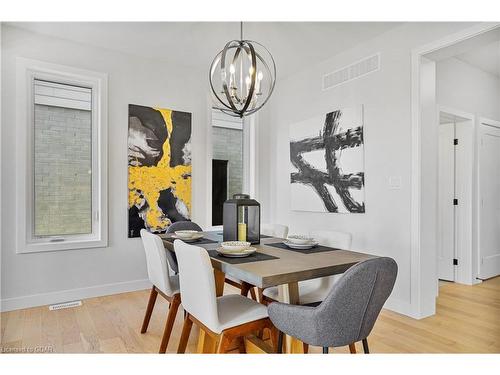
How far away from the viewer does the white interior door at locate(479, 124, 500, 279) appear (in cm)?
403

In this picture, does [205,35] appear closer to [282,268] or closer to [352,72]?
[352,72]

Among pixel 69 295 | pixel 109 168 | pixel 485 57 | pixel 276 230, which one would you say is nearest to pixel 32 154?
pixel 109 168

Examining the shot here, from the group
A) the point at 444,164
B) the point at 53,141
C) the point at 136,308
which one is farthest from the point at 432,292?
the point at 53,141

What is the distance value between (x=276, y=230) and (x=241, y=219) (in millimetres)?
847

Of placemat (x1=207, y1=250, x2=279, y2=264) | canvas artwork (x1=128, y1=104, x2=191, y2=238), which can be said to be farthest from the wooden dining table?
canvas artwork (x1=128, y1=104, x2=191, y2=238)

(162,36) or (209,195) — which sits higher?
(162,36)

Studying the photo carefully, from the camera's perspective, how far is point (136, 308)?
122 inches

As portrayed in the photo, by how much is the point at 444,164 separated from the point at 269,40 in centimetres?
267

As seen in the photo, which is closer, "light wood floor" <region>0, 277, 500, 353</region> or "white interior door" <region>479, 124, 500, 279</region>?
"light wood floor" <region>0, 277, 500, 353</region>

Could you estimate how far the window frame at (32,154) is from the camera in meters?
3.05

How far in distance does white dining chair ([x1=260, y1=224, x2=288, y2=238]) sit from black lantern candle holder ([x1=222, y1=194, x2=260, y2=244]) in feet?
2.35

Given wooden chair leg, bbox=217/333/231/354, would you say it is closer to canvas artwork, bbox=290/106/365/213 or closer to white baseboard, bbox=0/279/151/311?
canvas artwork, bbox=290/106/365/213

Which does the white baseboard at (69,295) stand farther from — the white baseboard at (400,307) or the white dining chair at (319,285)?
the white baseboard at (400,307)
